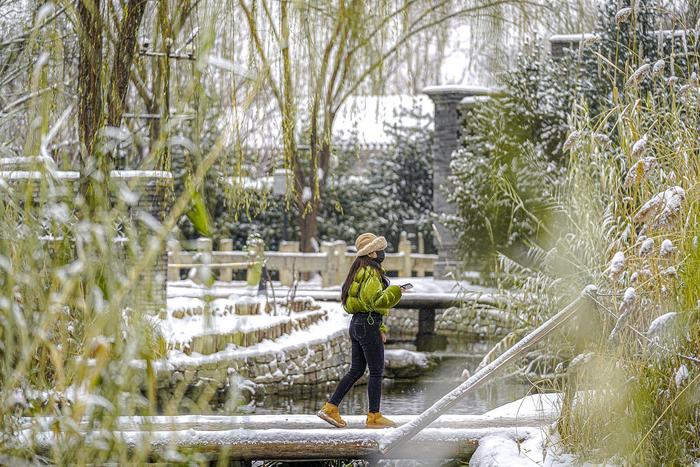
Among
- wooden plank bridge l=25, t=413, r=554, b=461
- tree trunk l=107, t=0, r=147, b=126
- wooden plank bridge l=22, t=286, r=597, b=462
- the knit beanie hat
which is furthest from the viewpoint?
the knit beanie hat

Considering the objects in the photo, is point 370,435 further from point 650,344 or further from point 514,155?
point 514,155

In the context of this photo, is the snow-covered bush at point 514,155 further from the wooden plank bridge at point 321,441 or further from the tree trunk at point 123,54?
the tree trunk at point 123,54

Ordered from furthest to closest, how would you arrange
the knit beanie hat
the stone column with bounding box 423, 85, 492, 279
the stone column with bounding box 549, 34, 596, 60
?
the stone column with bounding box 423, 85, 492, 279
the stone column with bounding box 549, 34, 596, 60
the knit beanie hat

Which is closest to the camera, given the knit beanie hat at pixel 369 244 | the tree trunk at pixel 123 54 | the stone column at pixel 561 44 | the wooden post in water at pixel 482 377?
the wooden post in water at pixel 482 377

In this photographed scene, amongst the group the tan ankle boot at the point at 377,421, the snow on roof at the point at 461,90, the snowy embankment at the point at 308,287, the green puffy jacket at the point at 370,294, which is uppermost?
the snow on roof at the point at 461,90

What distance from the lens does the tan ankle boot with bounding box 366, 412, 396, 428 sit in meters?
6.94

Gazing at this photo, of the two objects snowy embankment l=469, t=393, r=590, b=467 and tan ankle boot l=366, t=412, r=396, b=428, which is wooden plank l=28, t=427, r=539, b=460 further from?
tan ankle boot l=366, t=412, r=396, b=428

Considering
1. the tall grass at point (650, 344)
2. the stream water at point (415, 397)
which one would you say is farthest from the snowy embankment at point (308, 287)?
the tall grass at point (650, 344)

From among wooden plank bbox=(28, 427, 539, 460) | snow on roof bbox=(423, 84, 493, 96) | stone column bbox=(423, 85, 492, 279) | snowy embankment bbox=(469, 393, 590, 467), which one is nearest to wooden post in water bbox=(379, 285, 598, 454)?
wooden plank bbox=(28, 427, 539, 460)

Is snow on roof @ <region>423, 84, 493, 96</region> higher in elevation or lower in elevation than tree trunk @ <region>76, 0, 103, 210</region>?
higher

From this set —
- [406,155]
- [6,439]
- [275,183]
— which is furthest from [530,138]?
[6,439]

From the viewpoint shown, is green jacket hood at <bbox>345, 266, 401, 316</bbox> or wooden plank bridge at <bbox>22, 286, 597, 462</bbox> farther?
green jacket hood at <bbox>345, 266, 401, 316</bbox>

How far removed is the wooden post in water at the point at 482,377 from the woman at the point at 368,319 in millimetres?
462

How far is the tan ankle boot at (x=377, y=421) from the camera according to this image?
6941mm
